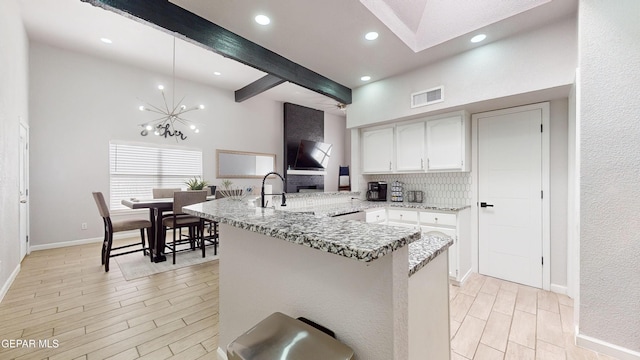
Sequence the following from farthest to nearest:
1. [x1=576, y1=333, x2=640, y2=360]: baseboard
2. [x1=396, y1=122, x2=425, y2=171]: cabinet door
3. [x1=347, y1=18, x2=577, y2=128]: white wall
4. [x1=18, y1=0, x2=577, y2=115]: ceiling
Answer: [x1=396, y1=122, x2=425, y2=171]: cabinet door → [x1=347, y1=18, x2=577, y2=128]: white wall → [x1=18, y1=0, x2=577, y2=115]: ceiling → [x1=576, y1=333, x2=640, y2=360]: baseboard

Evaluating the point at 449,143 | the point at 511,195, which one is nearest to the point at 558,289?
the point at 511,195

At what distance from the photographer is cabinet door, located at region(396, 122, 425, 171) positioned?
3.53m

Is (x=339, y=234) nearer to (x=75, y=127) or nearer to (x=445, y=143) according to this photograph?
(x=445, y=143)

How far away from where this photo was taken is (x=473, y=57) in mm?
2824

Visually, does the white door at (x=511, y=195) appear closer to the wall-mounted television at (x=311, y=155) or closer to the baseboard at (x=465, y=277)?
the baseboard at (x=465, y=277)

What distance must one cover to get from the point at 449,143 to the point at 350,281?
293 centimetres

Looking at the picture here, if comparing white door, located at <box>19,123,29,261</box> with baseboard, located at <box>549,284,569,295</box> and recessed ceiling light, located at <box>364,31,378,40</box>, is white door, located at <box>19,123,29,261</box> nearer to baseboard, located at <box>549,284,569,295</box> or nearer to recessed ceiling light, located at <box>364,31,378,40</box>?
recessed ceiling light, located at <box>364,31,378,40</box>

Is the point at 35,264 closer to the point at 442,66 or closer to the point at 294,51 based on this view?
the point at 294,51

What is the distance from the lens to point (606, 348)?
1.79 m

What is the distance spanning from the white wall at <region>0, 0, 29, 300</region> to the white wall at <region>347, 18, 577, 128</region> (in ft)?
14.0

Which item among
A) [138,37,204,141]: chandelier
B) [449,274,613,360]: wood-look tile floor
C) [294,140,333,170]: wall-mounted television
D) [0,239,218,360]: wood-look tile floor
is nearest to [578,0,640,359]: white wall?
[449,274,613,360]: wood-look tile floor

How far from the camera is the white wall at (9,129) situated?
8.52 ft

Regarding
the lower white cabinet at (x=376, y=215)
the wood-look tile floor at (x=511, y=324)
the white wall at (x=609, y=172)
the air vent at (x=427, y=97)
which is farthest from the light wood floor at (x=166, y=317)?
the air vent at (x=427, y=97)

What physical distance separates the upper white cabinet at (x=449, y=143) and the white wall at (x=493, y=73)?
0.90ft
